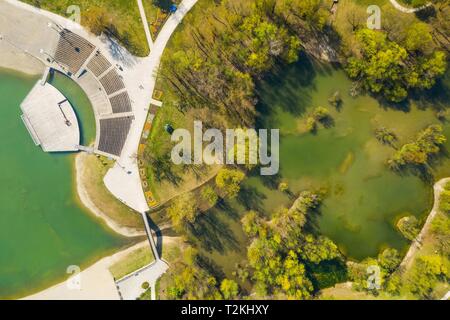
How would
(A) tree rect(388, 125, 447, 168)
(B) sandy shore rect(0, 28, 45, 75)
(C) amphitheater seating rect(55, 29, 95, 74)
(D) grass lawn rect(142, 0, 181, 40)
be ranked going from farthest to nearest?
(B) sandy shore rect(0, 28, 45, 75) < (C) amphitheater seating rect(55, 29, 95, 74) < (D) grass lawn rect(142, 0, 181, 40) < (A) tree rect(388, 125, 447, 168)

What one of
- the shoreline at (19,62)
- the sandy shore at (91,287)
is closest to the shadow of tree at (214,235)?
the sandy shore at (91,287)

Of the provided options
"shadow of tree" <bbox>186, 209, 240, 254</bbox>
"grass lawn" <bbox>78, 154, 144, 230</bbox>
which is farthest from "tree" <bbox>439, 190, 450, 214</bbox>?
"grass lawn" <bbox>78, 154, 144, 230</bbox>

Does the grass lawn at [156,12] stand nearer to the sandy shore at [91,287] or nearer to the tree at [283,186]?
the tree at [283,186]

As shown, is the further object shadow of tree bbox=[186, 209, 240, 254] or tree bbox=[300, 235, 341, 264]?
shadow of tree bbox=[186, 209, 240, 254]

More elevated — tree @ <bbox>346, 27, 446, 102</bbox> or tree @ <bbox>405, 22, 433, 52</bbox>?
tree @ <bbox>405, 22, 433, 52</bbox>

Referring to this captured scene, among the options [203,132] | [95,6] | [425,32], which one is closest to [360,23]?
[425,32]

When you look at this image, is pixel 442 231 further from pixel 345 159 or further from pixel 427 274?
pixel 345 159

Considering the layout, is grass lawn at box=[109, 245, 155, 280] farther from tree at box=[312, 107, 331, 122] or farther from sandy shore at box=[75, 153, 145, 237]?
tree at box=[312, 107, 331, 122]
